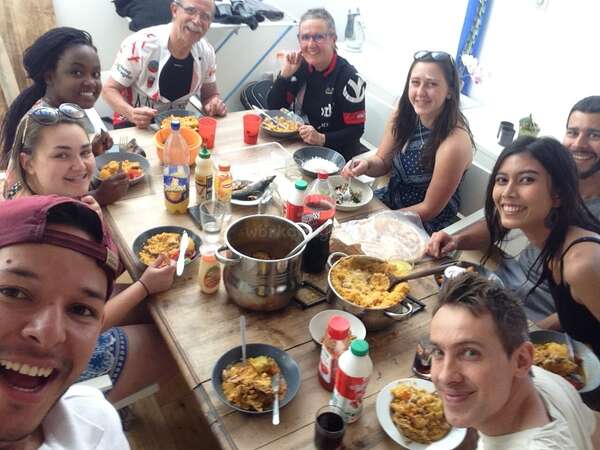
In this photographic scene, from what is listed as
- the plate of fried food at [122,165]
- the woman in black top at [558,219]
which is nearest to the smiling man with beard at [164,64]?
the plate of fried food at [122,165]

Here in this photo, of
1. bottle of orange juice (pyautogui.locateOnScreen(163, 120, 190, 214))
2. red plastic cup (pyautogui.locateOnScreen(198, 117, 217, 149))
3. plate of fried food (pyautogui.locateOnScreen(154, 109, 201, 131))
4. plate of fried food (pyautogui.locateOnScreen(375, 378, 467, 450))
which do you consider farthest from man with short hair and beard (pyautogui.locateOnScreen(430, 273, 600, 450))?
plate of fried food (pyautogui.locateOnScreen(154, 109, 201, 131))

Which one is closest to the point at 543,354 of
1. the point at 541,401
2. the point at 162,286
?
the point at 541,401

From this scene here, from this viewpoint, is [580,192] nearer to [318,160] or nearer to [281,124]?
[318,160]

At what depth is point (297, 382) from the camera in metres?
1.33

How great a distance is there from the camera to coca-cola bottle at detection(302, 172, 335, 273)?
1701 mm

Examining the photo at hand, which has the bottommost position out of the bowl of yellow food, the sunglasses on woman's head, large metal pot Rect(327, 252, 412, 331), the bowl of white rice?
large metal pot Rect(327, 252, 412, 331)

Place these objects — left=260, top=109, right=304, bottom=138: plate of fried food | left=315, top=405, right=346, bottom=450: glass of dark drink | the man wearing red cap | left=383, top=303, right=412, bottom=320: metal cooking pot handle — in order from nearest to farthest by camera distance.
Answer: the man wearing red cap
left=315, top=405, right=346, bottom=450: glass of dark drink
left=383, top=303, right=412, bottom=320: metal cooking pot handle
left=260, top=109, right=304, bottom=138: plate of fried food

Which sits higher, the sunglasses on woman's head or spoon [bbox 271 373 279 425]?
the sunglasses on woman's head

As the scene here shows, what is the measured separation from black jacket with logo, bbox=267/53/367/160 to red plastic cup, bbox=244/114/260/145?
0.53 m

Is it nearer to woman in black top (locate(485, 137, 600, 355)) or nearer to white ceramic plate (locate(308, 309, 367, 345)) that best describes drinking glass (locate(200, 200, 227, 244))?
white ceramic plate (locate(308, 309, 367, 345))

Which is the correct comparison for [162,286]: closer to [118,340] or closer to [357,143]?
[118,340]

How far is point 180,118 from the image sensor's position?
2535mm

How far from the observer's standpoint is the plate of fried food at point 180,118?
247 centimetres

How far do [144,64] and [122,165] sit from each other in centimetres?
90
